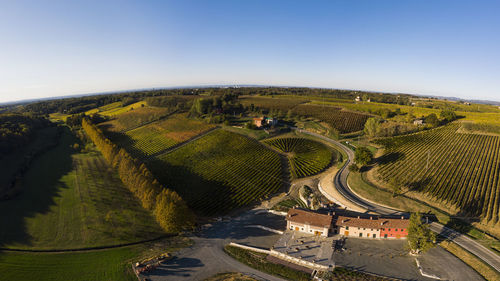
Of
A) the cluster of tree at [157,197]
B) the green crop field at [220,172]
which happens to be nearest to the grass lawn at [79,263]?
the cluster of tree at [157,197]

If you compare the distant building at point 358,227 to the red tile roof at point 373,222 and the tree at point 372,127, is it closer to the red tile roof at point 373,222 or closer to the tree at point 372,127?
the red tile roof at point 373,222

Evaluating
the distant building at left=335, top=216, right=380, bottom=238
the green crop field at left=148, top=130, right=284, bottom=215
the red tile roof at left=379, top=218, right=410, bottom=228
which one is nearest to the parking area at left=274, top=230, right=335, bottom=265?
the distant building at left=335, top=216, right=380, bottom=238

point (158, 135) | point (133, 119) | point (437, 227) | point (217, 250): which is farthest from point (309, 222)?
point (133, 119)

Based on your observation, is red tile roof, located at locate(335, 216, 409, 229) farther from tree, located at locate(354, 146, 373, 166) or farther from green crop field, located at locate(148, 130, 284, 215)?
tree, located at locate(354, 146, 373, 166)

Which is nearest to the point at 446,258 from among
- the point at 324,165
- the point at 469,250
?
the point at 469,250

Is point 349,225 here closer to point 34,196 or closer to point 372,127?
point 372,127

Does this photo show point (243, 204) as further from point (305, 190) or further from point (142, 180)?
point (142, 180)
